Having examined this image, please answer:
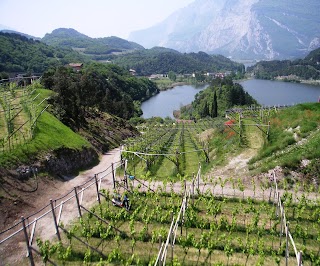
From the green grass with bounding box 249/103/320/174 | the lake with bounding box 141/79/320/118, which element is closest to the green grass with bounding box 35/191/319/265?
the green grass with bounding box 249/103/320/174

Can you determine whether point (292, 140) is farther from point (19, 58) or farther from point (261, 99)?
point (19, 58)

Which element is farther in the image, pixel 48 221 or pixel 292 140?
pixel 292 140

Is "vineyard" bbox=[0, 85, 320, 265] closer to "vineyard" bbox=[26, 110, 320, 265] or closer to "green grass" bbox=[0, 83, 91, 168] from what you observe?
"vineyard" bbox=[26, 110, 320, 265]

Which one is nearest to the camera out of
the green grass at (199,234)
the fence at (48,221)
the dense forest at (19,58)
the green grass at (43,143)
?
the green grass at (199,234)

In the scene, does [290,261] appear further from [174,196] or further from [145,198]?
[145,198]

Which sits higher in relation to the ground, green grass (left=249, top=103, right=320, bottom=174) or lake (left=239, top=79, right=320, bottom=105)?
green grass (left=249, top=103, right=320, bottom=174)

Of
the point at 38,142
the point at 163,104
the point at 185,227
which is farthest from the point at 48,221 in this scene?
the point at 163,104

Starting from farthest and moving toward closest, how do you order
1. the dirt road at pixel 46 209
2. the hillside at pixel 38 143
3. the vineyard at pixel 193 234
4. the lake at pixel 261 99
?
the lake at pixel 261 99
the hillside at pixel 38 143
the dirt road at pixel 46 209
the vineyard at pixel 193 234

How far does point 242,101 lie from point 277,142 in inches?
3667

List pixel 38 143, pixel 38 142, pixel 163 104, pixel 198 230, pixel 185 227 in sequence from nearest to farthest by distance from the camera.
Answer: pixel 198 230
pixel 185 227
pixel 38 143
pixel 38 142
pixel 163 104

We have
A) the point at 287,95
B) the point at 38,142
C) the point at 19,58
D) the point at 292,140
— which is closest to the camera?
the point at 292,140

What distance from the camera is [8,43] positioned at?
577 feet

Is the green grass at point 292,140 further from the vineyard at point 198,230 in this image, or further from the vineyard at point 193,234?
the vineyard at point 193,234

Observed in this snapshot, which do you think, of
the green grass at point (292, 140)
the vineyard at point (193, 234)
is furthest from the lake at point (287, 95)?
the vineyard at point (193, 234)
